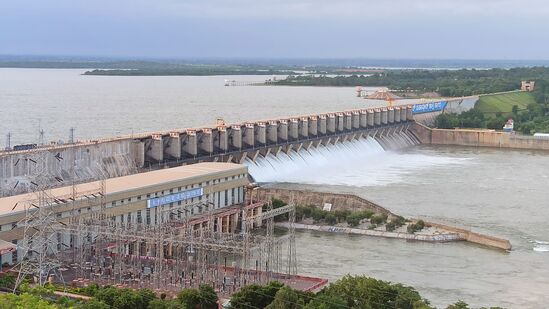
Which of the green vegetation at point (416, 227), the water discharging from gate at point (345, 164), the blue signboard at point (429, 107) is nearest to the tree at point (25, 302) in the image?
the green vegetation at point (416, 227)

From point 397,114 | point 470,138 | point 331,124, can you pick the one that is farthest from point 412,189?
point 470,138

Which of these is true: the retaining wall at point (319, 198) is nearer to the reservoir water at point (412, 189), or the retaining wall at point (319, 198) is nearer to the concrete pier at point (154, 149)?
the reservoir water at point (412, 189)

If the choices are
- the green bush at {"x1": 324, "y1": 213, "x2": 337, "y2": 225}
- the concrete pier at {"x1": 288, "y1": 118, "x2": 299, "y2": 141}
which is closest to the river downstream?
the green bush at {"x1": 324, "y1": 213, "x2": 337, "y2": 225}

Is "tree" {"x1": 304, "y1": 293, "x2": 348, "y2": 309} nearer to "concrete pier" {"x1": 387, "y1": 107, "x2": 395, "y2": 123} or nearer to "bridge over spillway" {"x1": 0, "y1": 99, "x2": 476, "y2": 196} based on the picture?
"bridge over spillway" {"x1": 0, "y1": 99, "x2": 476, "y2": 196}

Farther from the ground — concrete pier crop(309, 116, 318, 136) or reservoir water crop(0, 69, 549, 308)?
concrete pier crop(309, 116, 318, 136)

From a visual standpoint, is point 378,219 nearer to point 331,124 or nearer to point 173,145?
point 173,145

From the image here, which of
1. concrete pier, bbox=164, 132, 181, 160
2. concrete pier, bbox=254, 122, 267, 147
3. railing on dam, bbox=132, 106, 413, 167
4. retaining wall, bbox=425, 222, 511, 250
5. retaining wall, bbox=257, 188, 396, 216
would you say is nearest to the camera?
retaining wall, bbox=425, 222, 511, 250

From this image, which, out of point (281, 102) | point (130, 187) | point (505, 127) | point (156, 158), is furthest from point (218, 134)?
point (281, 102)
